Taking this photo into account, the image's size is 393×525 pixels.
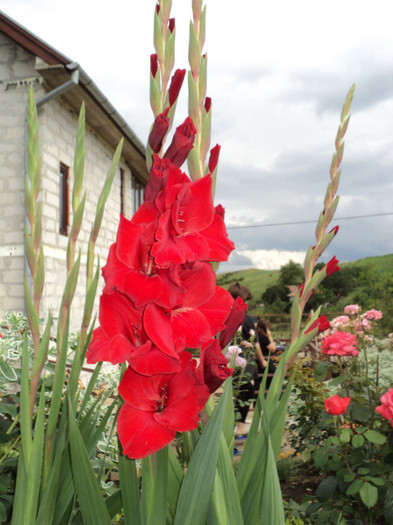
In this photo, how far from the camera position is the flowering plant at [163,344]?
76 centimetres

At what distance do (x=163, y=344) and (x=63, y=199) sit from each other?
8.46m

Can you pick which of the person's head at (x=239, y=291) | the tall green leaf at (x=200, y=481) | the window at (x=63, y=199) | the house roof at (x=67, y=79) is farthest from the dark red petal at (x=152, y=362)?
the window at (x=63, y=199)

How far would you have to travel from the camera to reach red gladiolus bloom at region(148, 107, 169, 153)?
815 millimetres

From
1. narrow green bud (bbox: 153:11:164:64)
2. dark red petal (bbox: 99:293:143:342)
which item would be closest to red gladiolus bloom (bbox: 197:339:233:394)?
dark red petal (bbox: 99:293:143:342)

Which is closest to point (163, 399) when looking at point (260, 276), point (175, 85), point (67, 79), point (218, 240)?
point (218, 240)

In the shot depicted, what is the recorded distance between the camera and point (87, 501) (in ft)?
2.88

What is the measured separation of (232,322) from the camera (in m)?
0.89

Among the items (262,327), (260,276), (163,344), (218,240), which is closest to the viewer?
(163,344)

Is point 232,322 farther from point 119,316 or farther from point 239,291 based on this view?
point 239,291

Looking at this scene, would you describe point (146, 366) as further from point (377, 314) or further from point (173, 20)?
point (377, 314)

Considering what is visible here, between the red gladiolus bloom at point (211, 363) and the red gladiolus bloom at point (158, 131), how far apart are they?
321mm

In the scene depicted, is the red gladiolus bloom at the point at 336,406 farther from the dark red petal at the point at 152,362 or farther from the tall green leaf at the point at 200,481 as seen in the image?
the dark red petal at the point at 152,362

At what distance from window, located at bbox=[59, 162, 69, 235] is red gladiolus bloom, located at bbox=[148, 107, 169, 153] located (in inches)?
312

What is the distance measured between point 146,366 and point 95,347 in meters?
0.09
